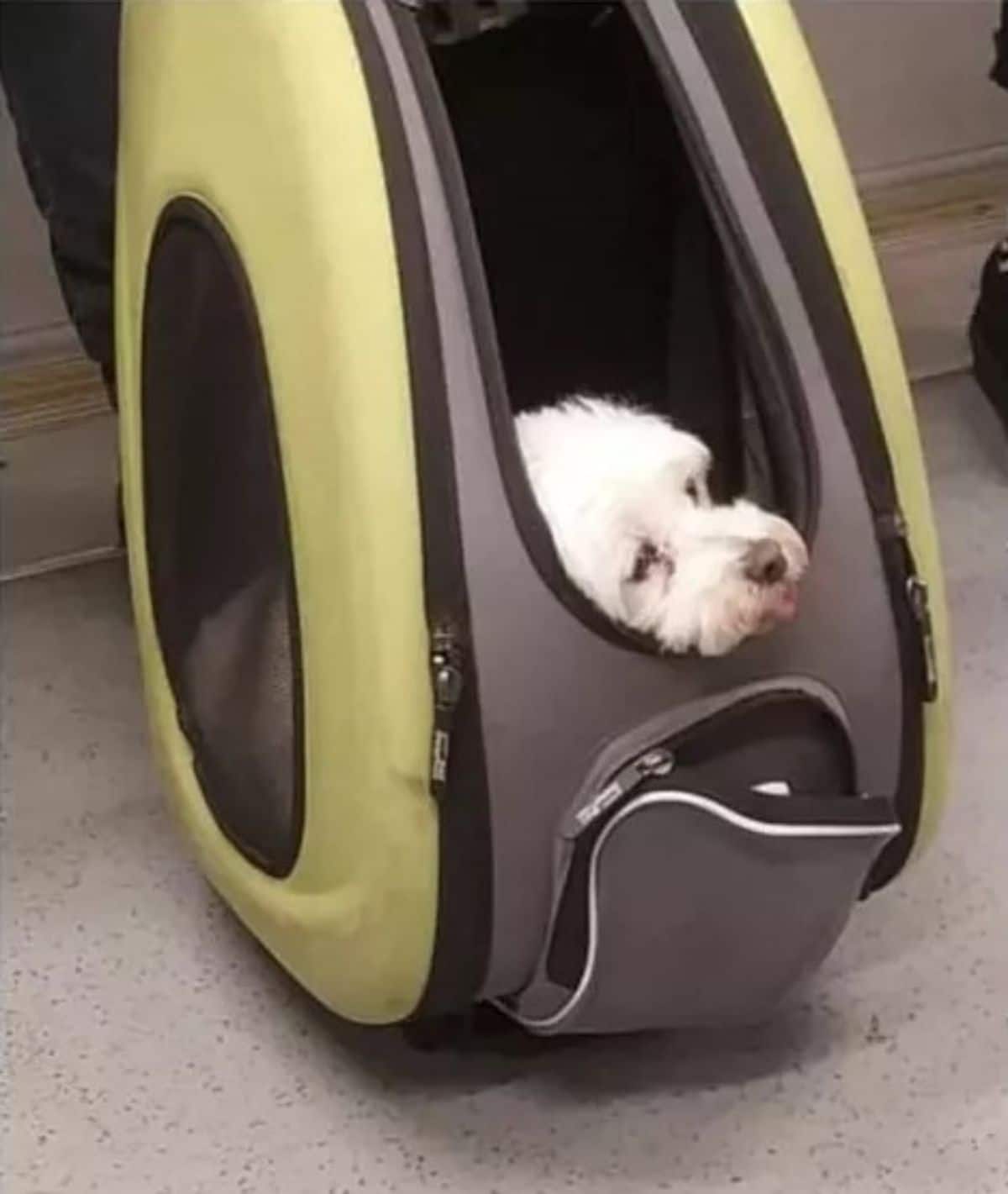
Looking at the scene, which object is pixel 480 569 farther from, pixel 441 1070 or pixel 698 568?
pixel 441 1070

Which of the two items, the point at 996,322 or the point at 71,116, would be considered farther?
the point at 996,322

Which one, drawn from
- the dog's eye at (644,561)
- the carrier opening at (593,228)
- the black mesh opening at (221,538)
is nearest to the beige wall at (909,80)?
the carrier opening at (593,228)

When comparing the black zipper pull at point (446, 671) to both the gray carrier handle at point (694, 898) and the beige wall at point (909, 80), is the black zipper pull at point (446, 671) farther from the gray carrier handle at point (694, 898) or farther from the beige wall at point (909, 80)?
the beige wall at point (909, 80)

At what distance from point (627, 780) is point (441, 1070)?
0.86 feet

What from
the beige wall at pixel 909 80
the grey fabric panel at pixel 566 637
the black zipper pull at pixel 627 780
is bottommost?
the beige wall at pixel 909 80

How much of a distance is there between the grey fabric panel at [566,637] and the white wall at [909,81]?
2.84 ft

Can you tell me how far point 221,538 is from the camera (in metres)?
1.23

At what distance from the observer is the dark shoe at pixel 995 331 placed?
5.57ft

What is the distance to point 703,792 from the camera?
1.06m

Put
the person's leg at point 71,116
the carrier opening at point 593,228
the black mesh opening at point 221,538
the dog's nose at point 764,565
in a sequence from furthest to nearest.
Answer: the person's leg at point 71,116
the carrier opening at point 593,228
the black mesh opening at point 221,538
the dog's nose at point 764,565

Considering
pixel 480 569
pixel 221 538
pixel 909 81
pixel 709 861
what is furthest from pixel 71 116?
pixel 909 81

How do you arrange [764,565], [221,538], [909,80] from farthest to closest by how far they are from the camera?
1. [909,80]
2. [221,538]
3. [764,565]

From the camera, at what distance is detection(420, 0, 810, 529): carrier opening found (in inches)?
48.8

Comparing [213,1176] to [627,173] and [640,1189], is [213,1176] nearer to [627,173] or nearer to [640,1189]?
[640,1189]
